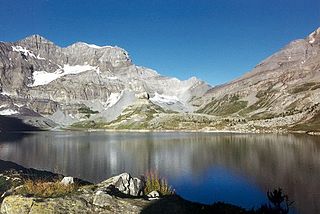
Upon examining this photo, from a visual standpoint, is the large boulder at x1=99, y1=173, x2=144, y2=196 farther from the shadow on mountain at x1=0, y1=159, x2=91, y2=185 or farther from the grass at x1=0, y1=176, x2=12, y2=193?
the grass at x1=0, y1=176, x2=12, y2=193

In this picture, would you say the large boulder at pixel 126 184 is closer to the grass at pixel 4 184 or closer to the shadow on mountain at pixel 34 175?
the shadow on mountain at pixel 34 175

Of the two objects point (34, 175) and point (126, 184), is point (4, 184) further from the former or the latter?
point (126, 184)

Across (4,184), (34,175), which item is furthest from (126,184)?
(34,175)

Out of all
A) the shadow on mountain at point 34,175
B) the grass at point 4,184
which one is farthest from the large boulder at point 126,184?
the grass at point 4,184

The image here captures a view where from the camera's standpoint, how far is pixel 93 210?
20.2 meters

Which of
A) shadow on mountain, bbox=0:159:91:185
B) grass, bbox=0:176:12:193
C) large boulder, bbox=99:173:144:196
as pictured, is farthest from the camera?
shadow on mountain, bbox=0:159:91:185

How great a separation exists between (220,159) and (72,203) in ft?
274

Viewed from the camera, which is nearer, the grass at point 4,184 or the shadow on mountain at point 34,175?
the grass at point 4,184

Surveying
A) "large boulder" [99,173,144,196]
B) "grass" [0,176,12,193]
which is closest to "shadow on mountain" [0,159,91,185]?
"grass" [0,176,12,193]

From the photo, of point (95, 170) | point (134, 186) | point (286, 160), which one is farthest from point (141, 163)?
point (134, 186)

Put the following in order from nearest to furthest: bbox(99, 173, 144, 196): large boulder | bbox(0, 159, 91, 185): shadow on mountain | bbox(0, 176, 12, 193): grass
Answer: bbox(99, 173, 144, 196): large boulder < bbox(0, 176, 12, 193): grass < bbox(0, 159, 91, 185): shadow on mountain

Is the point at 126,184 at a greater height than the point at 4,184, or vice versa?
the point at 126,184

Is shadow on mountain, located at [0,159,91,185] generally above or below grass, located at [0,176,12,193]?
below

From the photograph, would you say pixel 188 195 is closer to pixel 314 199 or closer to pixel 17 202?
pixel 314 199
